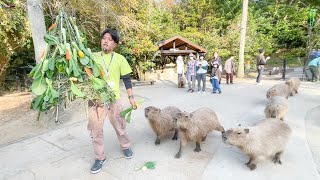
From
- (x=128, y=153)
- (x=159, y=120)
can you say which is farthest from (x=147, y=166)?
(x=159, y=120)

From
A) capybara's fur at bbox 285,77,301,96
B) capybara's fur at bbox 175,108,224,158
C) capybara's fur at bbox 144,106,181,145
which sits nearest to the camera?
capybara's fur at bbox 175,108,224,158

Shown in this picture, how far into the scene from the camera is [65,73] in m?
3.33

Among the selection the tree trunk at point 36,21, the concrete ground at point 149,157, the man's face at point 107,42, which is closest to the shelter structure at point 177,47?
the tree trunk at point 36,21

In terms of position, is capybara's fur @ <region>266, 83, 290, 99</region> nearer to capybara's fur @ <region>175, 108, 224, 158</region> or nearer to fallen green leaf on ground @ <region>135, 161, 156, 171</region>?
capybara's fur @ <region>175, 108, 224, 158</region>

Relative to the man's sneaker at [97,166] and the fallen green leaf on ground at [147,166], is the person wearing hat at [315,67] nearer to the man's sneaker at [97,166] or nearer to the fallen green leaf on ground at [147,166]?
the fallen green leaf on ground at [147,166]

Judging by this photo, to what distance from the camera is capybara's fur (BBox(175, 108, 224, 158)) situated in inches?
163

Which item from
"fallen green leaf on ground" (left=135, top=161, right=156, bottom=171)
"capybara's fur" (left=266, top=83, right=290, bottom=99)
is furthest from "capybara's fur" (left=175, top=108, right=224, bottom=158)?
"capybara's fur" (left=266, top=83, right=290, bottom=99)

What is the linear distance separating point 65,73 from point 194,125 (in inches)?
85.8

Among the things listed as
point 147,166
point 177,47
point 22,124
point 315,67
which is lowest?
point 147,166

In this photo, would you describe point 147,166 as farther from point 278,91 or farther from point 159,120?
point 278,91

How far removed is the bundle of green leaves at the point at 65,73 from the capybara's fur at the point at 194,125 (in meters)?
1.29

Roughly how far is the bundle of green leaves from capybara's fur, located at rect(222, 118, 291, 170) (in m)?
1.86

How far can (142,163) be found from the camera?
407 centimetres

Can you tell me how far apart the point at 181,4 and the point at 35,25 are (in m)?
20.7
